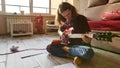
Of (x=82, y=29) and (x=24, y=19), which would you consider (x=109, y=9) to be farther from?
(x=24, y=19)

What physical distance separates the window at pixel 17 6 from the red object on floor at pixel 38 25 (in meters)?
0.49

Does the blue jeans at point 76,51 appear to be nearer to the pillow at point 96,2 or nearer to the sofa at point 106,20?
the sofa at point 106,20

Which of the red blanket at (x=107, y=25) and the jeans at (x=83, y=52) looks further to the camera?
the red blanket at (x=107, y=25)

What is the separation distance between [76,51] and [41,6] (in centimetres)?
275

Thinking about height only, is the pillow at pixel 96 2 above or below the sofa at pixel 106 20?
above

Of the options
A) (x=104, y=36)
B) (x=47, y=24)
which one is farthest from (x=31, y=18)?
(x=104, y=36)

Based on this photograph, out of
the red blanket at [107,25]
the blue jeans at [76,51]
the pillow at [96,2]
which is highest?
the pillow at [96,2]

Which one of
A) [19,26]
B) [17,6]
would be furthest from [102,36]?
[17,6]

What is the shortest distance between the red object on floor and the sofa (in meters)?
1.26

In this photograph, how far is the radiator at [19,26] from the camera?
2.80m

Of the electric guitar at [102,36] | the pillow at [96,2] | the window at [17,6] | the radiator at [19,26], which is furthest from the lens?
the window at [17,6]

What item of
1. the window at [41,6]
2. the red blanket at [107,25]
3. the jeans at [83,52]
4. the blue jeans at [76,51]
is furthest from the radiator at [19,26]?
the jeans at [83,52]

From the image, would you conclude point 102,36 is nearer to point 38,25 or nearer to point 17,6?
point 38,25

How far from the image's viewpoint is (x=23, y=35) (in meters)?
2.87
